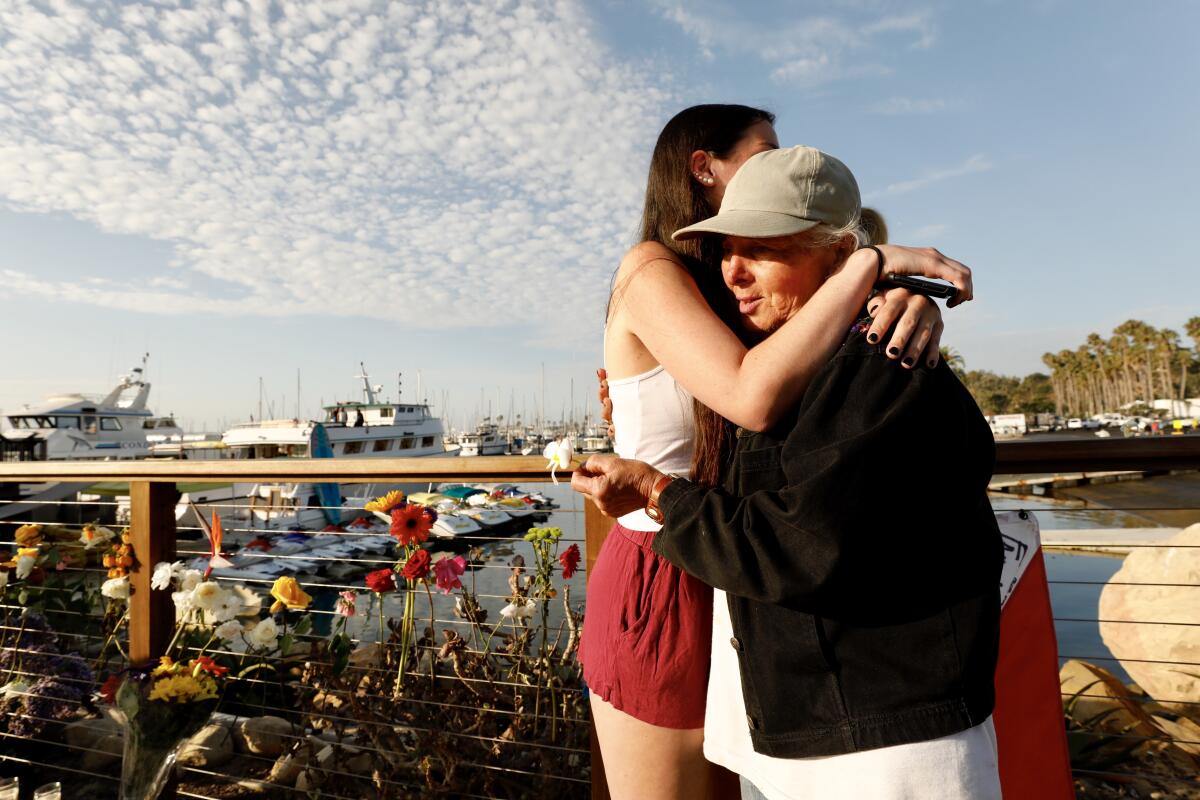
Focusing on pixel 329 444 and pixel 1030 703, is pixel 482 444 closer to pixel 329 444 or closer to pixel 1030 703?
pixel 329 444

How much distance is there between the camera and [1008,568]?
1.24 meters

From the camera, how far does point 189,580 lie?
2320 millimetres

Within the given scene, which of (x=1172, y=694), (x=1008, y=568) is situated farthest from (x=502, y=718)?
(x=1172, y=694)

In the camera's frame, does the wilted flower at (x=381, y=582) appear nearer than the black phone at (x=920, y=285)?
No

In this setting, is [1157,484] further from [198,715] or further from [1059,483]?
[198,715]

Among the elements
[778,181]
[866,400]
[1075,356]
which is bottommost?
[866,400]

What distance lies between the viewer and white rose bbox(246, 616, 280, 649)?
237cm

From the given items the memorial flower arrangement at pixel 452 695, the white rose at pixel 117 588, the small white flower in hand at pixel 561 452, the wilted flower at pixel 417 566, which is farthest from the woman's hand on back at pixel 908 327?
the white rose at pixel 117 588

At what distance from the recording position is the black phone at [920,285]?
2.89 feet

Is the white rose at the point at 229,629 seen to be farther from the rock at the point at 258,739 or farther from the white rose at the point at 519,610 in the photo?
the white rose at the point at 519,610

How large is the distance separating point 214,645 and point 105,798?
708 mm

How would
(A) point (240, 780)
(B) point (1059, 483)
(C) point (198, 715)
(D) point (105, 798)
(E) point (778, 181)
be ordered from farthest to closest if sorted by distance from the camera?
1. (B) point (1059, 483)
2. (D) point (105, 798)
3. (A) point (240, 780)
4. (C) point (198, 715)
5. (E) point (778, 181)

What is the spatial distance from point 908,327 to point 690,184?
591mm

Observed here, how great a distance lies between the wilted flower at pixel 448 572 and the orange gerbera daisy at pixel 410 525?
0.14 meters
